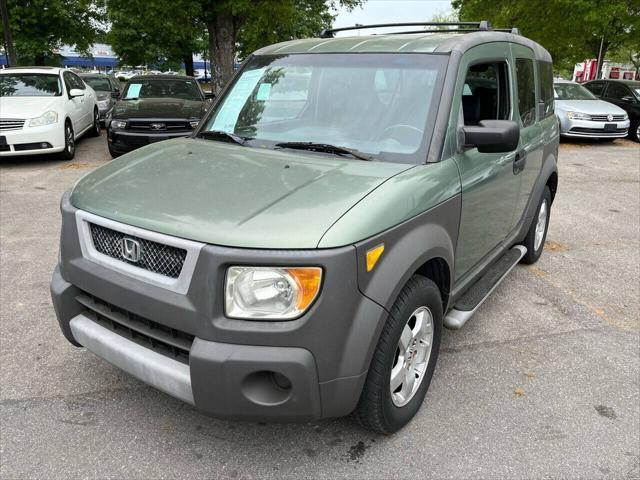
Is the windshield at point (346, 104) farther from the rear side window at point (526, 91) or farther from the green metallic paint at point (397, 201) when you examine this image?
the rear side window at point (526, 91)

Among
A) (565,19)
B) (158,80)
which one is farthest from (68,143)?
(565,19)

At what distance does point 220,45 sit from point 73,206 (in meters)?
13.0

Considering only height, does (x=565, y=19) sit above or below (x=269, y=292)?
above

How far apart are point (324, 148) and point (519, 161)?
1648 millimetres

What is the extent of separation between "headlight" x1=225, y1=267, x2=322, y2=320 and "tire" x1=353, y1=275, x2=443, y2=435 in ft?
1.57

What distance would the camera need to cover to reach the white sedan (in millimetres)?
9297

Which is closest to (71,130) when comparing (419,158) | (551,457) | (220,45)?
(220,45)

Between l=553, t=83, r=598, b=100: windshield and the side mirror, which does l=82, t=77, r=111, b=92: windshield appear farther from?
the side mirror

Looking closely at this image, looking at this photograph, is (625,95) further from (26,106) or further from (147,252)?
(147,252)

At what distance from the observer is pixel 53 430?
2.76 meters

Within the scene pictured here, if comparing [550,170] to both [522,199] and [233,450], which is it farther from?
[233,450]

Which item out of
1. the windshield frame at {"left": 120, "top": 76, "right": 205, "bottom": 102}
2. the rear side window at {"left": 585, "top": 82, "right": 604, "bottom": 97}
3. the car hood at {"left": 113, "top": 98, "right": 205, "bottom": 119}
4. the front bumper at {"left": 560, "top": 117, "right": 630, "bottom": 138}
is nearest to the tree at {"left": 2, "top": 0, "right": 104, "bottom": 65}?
the windshield frame at {"left": 120, "top": 76, "right": 205, "bottom": 102}

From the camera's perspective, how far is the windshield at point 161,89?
11.1 meters

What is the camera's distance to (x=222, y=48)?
14.6 metres
